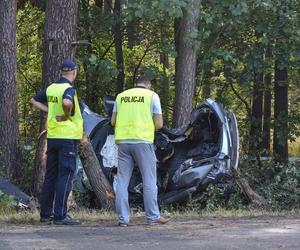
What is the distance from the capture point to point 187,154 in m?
10.8

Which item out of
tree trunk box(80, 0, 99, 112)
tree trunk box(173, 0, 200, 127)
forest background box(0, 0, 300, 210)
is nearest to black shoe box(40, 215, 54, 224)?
forest background box(0, 0, 300, 210)

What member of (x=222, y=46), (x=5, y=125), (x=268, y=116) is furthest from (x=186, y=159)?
(x=268, y=116)

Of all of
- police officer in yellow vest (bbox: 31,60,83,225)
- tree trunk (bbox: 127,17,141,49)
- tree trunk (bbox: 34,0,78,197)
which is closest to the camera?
police officer in yellow vest (bbox: 31,60,83,225)

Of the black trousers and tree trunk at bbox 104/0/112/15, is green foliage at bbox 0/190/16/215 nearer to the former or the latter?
the black trousers

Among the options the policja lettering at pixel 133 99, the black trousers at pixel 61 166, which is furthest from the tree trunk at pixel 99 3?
the black trousers at pixel 61 166

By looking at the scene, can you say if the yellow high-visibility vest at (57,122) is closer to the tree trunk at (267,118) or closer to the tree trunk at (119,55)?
the tree trunk at (267,118)

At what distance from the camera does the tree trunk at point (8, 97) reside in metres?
12.9

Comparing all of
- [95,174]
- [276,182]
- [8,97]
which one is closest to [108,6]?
[8,97]

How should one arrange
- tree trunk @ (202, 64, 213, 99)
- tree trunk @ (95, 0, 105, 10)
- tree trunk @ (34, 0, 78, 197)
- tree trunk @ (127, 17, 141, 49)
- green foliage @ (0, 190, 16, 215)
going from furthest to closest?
1. tree trunk @ (95, 0, 105, 10)
2. tree trunk @ (127, 17, 141, 49)
3. tree trunk @ (202, 64, 213, 99)
4. tree trunk @ (34, 0, 78, 197)
5. green foliage @ (0, 190, 16, 215)

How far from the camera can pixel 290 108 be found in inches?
813

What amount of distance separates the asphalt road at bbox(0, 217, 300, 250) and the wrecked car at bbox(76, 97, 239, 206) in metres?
2.30

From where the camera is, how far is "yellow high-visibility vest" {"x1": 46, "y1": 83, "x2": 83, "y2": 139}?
7.51 metres

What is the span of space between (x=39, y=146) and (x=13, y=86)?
2.98 m

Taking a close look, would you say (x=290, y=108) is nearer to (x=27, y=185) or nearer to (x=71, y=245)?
(x=27, y=185)
